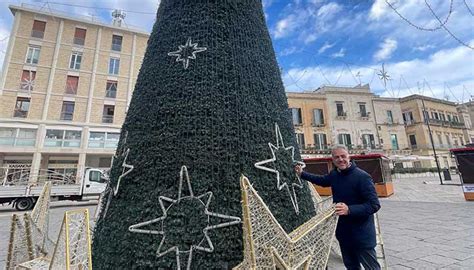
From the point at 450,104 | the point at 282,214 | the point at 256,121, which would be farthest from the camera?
the point at 450,104

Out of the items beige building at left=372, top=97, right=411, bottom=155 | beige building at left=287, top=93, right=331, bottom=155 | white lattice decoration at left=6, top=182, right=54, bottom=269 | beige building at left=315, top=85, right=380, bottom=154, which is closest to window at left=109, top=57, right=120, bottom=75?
beige building at left=287, top=93, right=331, bottom=155

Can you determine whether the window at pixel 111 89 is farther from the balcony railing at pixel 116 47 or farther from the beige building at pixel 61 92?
the balcony railing at pixel 116 47

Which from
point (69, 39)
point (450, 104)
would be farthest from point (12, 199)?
point (450, 104)

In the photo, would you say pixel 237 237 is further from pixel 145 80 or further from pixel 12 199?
pixel 12 199

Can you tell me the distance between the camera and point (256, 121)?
1.80 metres

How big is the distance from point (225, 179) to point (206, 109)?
21.0 inches

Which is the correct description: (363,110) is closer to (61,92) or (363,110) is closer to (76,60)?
(76,60)

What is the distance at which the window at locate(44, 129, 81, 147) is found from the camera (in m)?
Result: 19.0

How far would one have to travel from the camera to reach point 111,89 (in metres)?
21.8

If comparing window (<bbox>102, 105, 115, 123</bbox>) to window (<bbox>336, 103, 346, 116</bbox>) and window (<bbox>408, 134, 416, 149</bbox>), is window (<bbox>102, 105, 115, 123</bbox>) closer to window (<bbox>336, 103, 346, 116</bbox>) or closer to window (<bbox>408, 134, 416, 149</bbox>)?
window (<bbox>336, 103, 346, 116</bbox>)

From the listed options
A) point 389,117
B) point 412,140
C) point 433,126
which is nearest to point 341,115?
point 389,117

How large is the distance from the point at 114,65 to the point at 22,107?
7955 millimetres

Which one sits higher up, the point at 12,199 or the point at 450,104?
the point at 450,104

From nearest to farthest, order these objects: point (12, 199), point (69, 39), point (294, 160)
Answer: point (294, 160) < point (12, 199) < point (69, 39)
